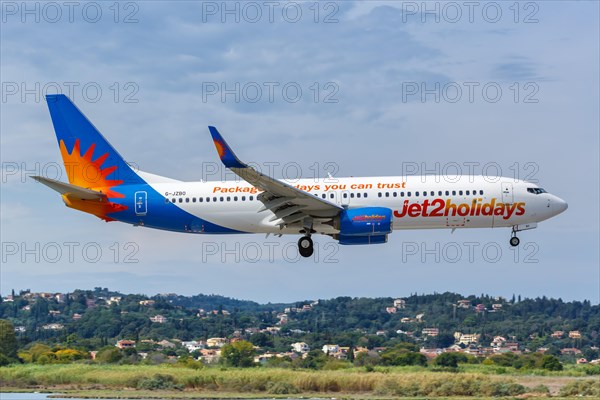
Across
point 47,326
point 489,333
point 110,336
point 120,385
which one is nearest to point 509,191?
point 120,385

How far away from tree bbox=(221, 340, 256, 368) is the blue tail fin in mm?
27844

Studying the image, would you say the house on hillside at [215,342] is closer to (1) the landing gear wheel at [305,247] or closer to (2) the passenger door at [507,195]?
(1) the landing gear wheel at [305,247]

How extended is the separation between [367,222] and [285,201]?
196 inches

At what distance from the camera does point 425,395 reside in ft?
245

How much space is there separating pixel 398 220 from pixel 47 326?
100222 mm

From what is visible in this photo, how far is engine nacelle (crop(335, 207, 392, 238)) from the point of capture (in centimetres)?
6019

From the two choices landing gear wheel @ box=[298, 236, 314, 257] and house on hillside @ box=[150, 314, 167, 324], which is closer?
landing gear wheel @ box=[298, 236, 314, 257]

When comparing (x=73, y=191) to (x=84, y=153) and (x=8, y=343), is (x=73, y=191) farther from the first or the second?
(x=8, y=343)

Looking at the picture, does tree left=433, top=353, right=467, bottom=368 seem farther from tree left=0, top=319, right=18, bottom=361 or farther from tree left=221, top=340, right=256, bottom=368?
tree left=0, top=319, right=18, bottom=361

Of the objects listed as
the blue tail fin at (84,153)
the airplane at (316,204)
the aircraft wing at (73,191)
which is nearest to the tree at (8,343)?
the blue tail fin at (84,153)

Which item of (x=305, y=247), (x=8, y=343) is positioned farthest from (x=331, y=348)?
(x=305, y=247)

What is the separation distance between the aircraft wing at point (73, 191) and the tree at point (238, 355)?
1133 inches

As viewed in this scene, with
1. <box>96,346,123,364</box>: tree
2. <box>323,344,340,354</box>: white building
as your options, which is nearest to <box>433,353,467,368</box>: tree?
<box>323,344,340,354</box>: white building

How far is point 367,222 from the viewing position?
6025cm
